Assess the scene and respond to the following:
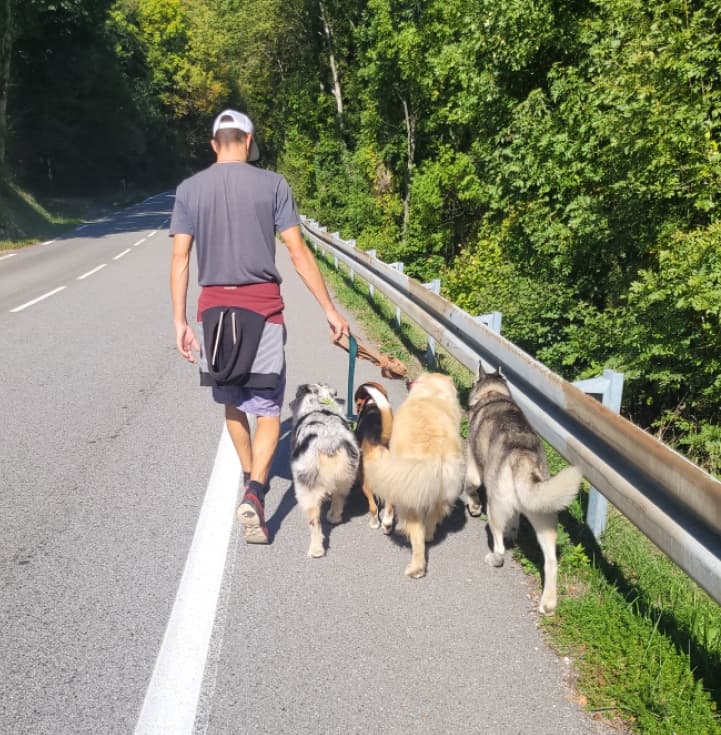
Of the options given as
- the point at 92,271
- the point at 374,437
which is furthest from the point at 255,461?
the point at 92,271

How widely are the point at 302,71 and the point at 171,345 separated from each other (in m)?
28.0

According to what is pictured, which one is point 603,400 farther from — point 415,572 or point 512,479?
point 415,572

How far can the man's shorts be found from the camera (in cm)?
410

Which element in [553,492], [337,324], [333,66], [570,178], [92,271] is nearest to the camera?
[553,492]

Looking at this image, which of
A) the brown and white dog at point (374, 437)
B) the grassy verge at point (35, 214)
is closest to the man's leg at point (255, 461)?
the brown and white dog at point (374, 437)

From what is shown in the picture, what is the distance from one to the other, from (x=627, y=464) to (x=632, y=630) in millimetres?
718

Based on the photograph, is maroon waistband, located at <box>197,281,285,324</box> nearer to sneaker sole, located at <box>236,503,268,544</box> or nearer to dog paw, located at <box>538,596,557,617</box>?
sneaker sole, located at <box>236,503,268,544</box>

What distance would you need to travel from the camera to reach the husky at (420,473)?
3.55m

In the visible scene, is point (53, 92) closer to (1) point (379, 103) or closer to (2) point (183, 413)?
(1) point (379, 103)

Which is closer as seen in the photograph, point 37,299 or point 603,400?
point 603,400

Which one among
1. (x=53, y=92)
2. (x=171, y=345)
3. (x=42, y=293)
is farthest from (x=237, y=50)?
(x=171, y=345)

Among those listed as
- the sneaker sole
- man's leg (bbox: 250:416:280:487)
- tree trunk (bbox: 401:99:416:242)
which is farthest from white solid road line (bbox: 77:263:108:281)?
the sneaker sole

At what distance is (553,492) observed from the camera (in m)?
3.19

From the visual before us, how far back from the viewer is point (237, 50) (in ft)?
116
